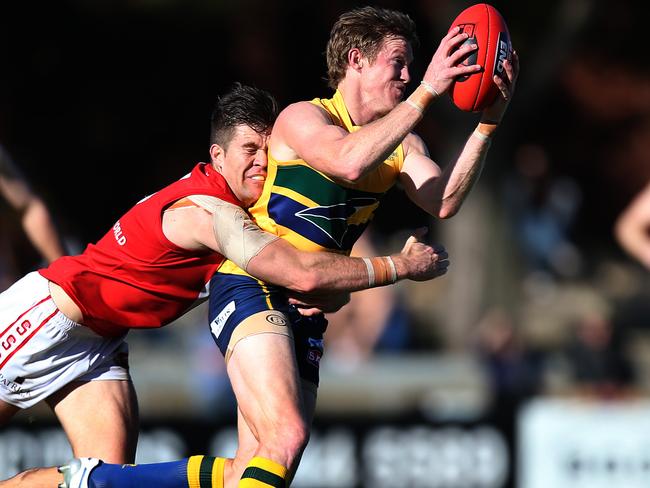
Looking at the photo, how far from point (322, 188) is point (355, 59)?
0.62m

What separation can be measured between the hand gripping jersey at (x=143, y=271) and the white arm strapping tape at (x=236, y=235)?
183mm

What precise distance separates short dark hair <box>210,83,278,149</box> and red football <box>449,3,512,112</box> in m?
0.88

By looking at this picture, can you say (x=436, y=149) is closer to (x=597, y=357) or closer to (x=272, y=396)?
(x=597, y=357)

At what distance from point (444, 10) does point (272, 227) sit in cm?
772

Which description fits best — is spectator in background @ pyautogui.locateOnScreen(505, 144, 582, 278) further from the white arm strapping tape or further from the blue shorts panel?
the white arm strapping tape

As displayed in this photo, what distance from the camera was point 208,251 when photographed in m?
5.96

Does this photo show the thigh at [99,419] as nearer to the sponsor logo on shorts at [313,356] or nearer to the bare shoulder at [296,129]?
the sponsor logo on shorts at [313,356]

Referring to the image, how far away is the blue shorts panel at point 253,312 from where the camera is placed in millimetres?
5844

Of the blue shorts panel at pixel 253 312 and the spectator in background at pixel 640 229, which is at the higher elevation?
the blue shorts panel at pixel 253 312

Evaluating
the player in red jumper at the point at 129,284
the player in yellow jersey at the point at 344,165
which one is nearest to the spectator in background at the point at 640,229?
the player in yellow jersey at the point at 344,165

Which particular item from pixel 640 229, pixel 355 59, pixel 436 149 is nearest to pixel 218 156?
pixel 355 59

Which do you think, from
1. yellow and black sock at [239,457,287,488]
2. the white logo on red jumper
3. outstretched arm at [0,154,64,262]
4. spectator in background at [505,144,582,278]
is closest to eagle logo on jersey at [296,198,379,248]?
the white logo on red jumper

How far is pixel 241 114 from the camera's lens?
19.9 feet

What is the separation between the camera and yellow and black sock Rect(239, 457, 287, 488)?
547cm
